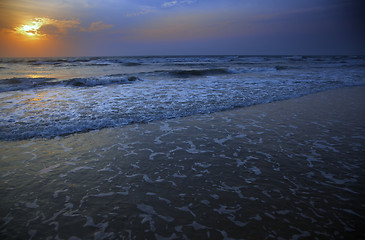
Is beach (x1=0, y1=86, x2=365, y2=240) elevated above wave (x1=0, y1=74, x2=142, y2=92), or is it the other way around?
wave (x1=0, y1=74, x2=142, y2=92)

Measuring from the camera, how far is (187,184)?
10.7ft

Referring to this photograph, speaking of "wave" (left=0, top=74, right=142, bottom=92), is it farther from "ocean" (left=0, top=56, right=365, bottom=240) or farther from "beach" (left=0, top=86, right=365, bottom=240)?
"beach" (left=0, top=86, right=365, bottom=240)

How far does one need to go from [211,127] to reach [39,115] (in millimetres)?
5985

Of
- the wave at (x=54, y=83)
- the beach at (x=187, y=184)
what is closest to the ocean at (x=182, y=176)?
the beach at (x=187, y=184)

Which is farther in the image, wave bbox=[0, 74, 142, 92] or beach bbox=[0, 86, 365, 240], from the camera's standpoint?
wave bbox=[0, 74, 142, 92]

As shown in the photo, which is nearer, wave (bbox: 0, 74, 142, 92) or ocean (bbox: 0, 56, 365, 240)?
ocean (bbox: 0, 56, 365, 240)

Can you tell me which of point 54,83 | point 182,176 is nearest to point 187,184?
point 182,176

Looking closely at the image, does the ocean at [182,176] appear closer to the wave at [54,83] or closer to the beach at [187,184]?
the beach at [187,184]

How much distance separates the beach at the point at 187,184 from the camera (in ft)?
7.95

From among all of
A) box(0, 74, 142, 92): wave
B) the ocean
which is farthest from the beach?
box(0, 74, 142, 92): wave

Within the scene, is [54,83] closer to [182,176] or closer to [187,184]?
[182,176]

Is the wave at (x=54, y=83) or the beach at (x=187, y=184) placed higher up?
the wave at (x=54, y=83)

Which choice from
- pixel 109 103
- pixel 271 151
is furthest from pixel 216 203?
pixel 109 103

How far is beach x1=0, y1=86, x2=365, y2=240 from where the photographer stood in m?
2.42
